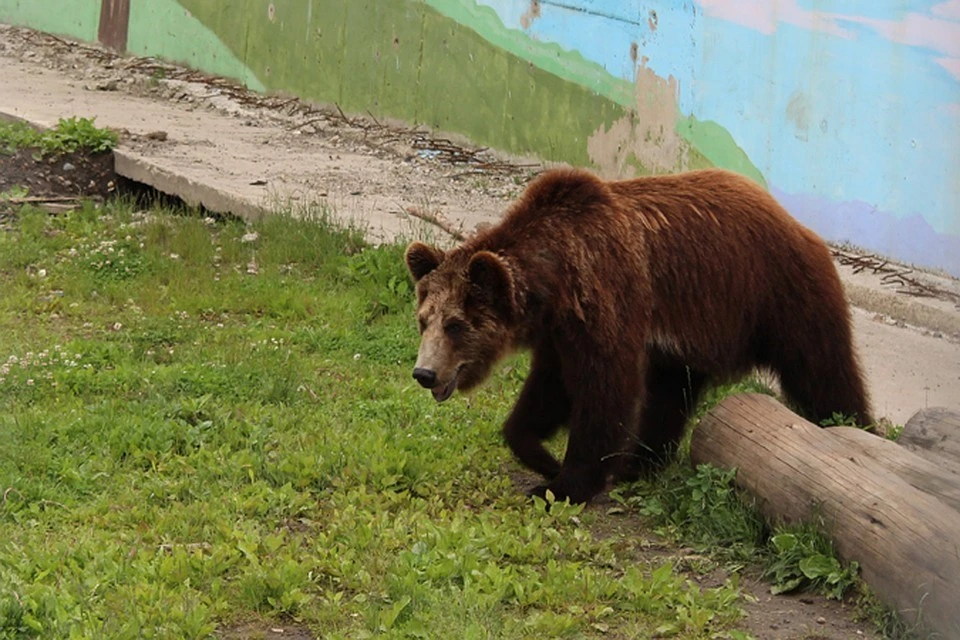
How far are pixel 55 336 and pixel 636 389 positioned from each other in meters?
3.80

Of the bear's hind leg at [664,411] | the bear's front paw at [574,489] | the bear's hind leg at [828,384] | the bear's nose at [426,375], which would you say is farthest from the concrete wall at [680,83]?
the bear's nose at [426,375]

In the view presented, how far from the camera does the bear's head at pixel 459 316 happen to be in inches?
211

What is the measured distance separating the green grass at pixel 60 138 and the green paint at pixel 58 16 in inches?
229

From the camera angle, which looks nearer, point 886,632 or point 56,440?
point 886,632

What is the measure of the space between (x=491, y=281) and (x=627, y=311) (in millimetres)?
590

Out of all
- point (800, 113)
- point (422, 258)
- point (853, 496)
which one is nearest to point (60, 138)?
point (800, 113)

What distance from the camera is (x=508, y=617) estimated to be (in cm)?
430

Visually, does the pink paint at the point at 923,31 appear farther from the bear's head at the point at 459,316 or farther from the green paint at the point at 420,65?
the bear's head at the point at 459,316

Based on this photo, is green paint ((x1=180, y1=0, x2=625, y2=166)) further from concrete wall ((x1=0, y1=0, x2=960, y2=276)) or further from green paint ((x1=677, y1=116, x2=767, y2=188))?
green paint ((x1=677, y1=116, x2=767, y2=188))

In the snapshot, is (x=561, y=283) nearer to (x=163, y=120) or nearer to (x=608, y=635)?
(x=608, y=635)

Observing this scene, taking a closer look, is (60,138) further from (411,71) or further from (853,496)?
(853,496)

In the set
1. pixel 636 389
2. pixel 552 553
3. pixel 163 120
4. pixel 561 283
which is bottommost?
pixel 163 120

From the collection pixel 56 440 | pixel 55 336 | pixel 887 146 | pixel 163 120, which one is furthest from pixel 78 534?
pixel 163 120

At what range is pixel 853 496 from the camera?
465cm
